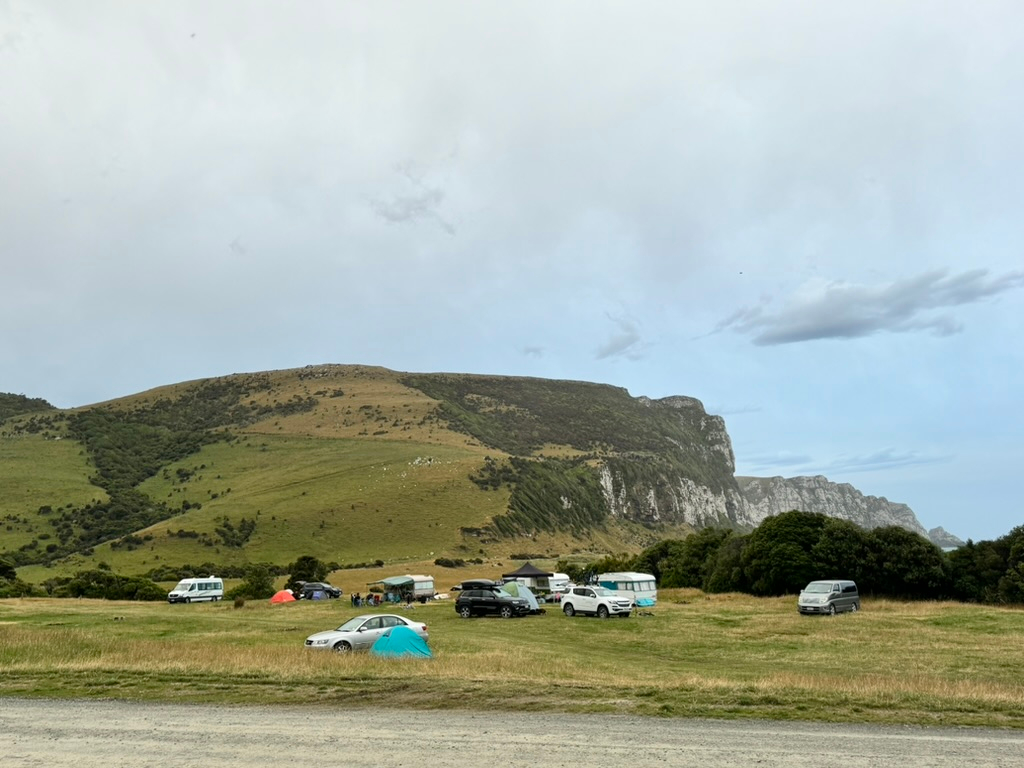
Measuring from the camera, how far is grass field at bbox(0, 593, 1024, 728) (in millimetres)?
13727

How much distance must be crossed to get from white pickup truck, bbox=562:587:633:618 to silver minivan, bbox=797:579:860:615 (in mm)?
9097

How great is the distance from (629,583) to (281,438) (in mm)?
115812

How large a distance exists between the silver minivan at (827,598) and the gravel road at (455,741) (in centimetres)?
2882

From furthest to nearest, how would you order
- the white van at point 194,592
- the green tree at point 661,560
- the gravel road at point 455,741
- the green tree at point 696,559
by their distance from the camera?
the green tree at point 661,560 → the green tree at point 696,559 → the white van at point 194,592 → the gravel road at point 455,741

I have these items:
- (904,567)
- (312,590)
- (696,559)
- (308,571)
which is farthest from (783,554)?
(308,571)

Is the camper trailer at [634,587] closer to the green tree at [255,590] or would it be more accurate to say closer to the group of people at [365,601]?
the group of people at [365,601]

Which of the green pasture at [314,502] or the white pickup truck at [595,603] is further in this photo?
the green pasture at [314,502]

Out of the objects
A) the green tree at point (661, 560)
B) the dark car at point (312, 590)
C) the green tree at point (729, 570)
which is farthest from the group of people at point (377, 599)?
the green tree at point (661, 560)

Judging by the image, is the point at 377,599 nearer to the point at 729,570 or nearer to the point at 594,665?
the point at 729,570

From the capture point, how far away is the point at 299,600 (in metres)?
56.2

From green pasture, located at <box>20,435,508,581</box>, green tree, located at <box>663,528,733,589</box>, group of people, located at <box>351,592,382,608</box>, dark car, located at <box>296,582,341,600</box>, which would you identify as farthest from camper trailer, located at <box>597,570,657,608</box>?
green pasture, located at <box>20,435,508,581</box>

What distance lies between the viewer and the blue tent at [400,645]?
21.0 m

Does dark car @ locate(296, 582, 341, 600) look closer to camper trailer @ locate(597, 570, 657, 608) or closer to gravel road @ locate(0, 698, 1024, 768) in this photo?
camper trailer @ locate(597, 570, 657, 608)

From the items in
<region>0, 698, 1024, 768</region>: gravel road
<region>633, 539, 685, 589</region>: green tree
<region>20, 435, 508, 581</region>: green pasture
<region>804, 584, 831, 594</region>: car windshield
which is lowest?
<region>0, 698, 1024, 768</region>: gravel road
